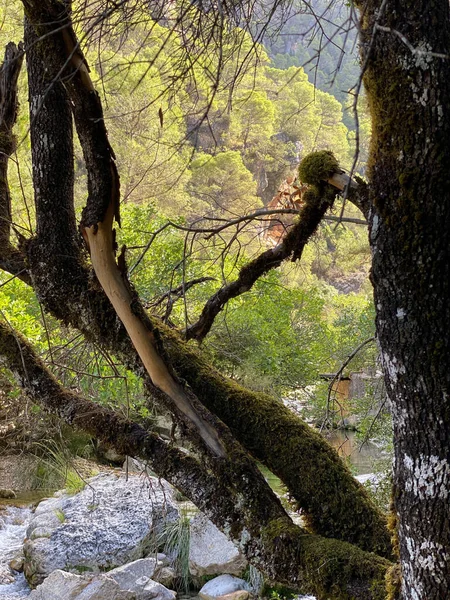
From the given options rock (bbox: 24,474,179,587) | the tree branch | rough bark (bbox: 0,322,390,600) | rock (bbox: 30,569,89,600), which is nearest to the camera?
rough bark (bbox: 0,322,390,600)

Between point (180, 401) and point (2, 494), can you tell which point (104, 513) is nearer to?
point (2, 494)

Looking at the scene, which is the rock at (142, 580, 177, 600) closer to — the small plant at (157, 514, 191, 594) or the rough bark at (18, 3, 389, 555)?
the small plant at (157, 514, 191, 594)

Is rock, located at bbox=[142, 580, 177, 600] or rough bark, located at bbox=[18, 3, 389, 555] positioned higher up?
rough bark, located at bbox=[18, 3, 389, 555]

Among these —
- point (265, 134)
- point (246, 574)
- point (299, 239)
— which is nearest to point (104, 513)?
point (246, 574)

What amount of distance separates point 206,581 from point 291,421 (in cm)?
421

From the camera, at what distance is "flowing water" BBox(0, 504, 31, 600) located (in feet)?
21.1

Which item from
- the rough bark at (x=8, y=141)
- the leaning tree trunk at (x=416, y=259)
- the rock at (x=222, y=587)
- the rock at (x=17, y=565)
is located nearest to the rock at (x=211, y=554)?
the rock at (x=222, y=587)

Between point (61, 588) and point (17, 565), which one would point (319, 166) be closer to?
point (61, 588)

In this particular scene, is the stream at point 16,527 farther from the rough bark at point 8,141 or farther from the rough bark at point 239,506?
the rough bark at point 8,141

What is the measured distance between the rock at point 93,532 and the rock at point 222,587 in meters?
0.74

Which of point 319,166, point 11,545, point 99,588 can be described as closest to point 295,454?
point 319,166

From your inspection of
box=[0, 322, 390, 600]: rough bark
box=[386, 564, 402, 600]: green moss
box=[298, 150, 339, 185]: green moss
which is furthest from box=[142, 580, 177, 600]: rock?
box=[298, 150, 339, 185]: green moss

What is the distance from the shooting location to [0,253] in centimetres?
310

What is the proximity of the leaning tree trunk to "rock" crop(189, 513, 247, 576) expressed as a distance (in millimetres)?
4738
